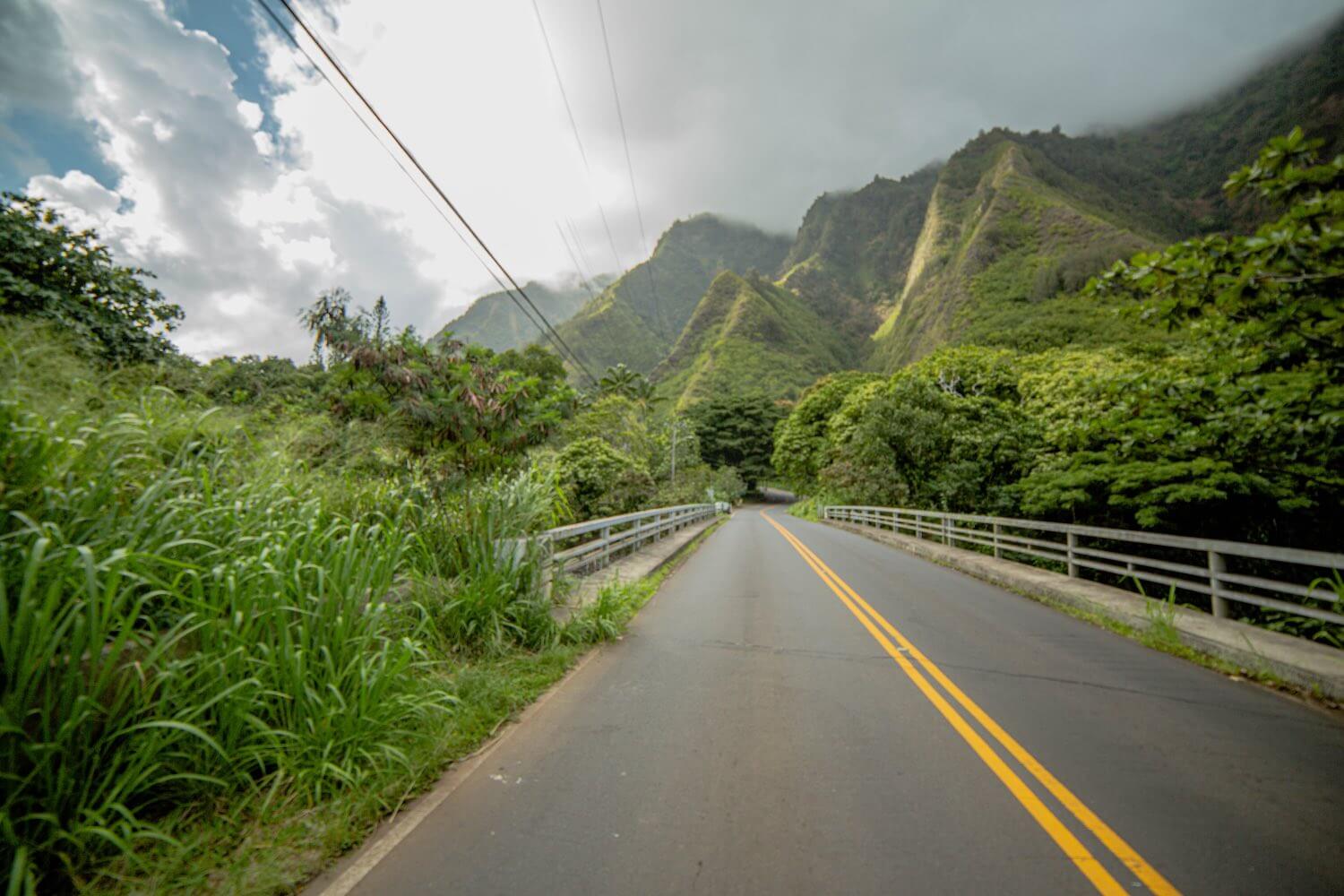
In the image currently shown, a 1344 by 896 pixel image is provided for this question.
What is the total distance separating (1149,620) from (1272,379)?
286 centimetres

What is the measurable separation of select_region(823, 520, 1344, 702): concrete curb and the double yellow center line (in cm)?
279

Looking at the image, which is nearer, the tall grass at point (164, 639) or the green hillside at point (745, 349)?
the tall grass at point (164, 639)

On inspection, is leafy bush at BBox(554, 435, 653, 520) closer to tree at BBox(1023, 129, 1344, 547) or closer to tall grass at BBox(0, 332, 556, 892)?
tall grass at BBox(0, 332, 556, 892)

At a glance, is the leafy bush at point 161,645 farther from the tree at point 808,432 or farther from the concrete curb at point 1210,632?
the tree at point 808,432

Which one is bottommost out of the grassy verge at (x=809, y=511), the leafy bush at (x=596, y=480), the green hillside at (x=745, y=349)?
the grassy verge at (x=809, y=511)

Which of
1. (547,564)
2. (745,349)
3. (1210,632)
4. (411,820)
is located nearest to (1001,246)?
(745,349)

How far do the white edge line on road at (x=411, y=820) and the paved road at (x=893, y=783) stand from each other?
58 millimetres

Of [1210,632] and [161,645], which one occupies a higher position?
[161,645]

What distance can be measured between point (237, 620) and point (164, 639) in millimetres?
284

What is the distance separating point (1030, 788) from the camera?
294 cm

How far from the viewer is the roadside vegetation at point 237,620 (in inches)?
83.5

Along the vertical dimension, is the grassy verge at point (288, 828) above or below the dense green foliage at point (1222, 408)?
below

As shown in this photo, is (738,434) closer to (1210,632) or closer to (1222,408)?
(1210,632)

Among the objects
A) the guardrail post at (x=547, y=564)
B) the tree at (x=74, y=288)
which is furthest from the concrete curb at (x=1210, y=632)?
the tree at (x=74, y=288)
